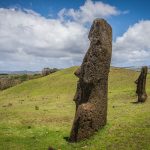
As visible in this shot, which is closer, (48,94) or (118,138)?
(118,138)

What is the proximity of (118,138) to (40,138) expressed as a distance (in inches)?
207

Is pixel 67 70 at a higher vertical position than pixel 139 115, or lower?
higher

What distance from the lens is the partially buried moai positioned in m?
20.7

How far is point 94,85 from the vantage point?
2108 centimetres

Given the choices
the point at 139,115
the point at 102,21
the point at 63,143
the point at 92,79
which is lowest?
the point at 63,143

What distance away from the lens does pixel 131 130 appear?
20.4 metres

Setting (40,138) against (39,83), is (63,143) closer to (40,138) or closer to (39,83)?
(40,138)

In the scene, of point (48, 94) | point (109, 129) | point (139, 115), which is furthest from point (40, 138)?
point (48, 94)

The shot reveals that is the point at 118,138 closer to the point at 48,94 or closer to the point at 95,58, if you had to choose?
the point at 95,58

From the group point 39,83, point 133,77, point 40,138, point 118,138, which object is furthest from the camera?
point 39,83

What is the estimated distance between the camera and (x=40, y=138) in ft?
72.3

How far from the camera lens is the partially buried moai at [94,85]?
2073cm

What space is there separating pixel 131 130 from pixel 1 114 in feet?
52.3

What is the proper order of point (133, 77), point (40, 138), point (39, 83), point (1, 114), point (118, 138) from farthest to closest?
point (39, 83)
point (133, 77)
point (1, 114)
point (40, 138)
point (118, 138)
